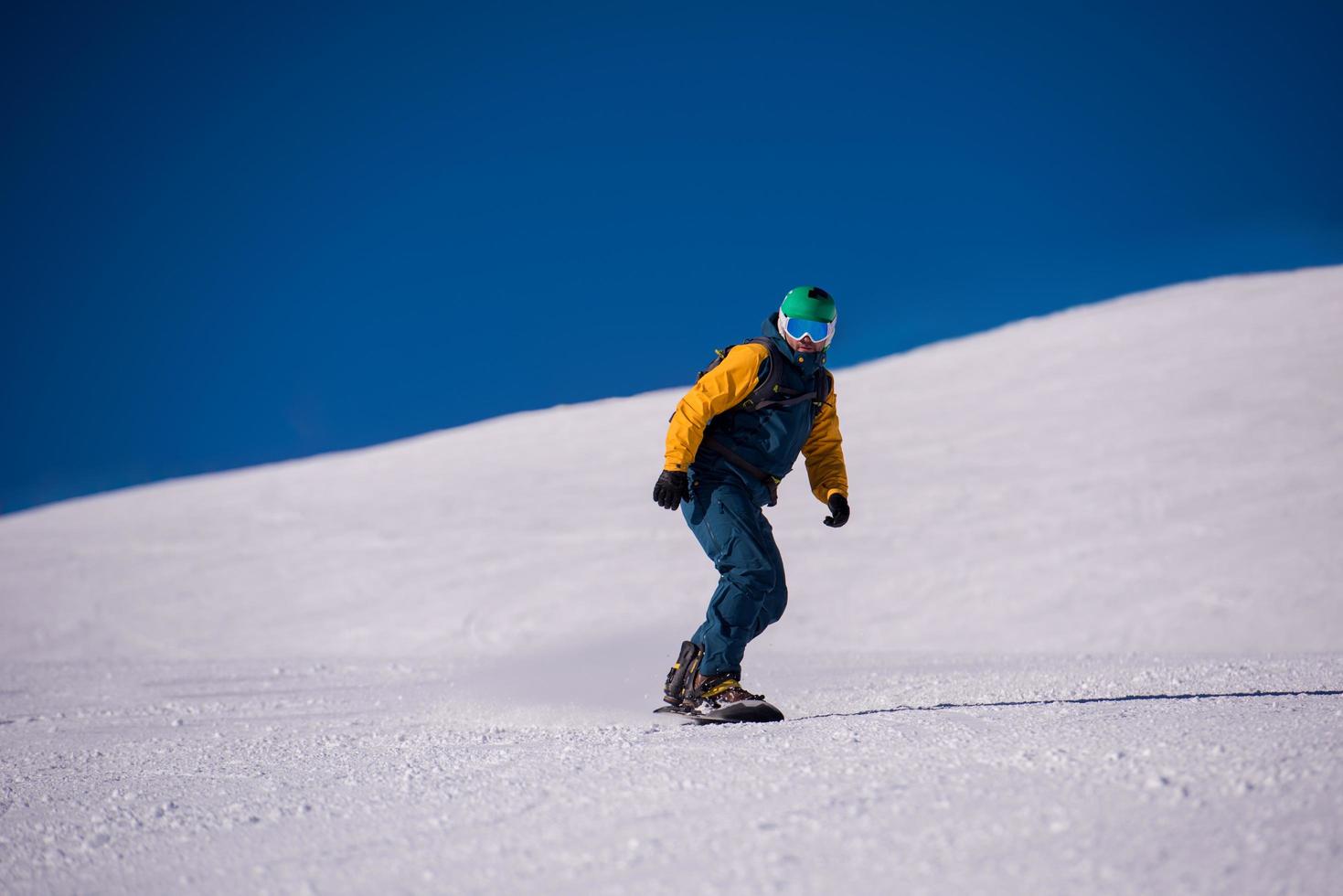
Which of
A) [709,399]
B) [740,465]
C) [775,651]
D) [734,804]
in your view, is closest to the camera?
[734,804]

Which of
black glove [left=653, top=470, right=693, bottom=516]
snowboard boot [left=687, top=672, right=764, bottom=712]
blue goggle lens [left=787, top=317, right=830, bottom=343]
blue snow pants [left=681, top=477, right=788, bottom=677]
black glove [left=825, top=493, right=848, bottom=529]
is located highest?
blue goggle lens [left=787, top=317, right=830, bottom=343]

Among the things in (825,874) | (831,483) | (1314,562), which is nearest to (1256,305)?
(1314,562)

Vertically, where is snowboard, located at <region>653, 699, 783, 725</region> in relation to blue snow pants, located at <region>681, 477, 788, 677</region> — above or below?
below

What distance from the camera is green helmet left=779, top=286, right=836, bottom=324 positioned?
17.1 feet

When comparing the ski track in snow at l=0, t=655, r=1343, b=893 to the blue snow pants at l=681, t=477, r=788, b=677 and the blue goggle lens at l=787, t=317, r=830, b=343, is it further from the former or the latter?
the blue goggle lens at l=787, t=317, r=830, b=343

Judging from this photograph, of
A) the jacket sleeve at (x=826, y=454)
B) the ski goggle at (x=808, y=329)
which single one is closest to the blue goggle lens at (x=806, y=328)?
the ski goggle at (x=808, y=329)

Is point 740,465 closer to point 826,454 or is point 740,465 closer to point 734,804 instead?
point 826,454

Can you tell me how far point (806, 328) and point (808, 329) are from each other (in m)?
0.01

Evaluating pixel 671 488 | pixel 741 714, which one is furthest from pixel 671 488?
pixel 741 714

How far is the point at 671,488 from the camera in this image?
501 centimetres

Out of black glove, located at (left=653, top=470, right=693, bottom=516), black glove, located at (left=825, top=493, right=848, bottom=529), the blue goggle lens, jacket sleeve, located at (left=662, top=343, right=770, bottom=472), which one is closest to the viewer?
black glove, located at (left=653, top=470, right=693, bottom=516)

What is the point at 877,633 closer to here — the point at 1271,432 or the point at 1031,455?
the point at 1031,455

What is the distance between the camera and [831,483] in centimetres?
576

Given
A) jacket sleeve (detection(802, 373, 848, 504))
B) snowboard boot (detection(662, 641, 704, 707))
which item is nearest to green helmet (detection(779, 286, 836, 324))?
jacket sleeve (detection(802, 373, 848, 504))
